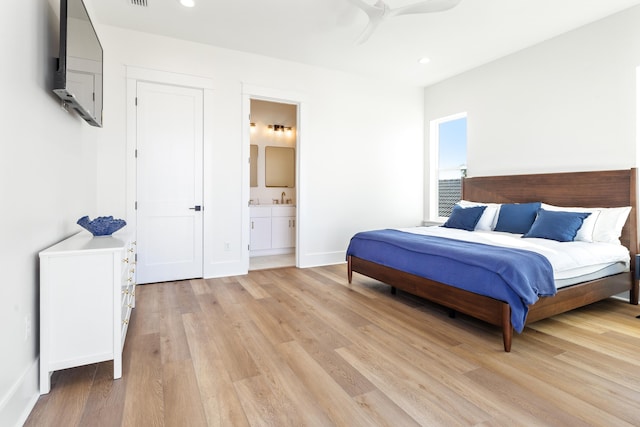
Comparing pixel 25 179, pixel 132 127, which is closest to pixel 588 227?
pixel 25 179

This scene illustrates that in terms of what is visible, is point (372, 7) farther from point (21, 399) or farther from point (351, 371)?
point (21, 399)

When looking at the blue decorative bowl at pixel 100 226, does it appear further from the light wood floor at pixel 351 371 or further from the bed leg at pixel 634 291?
the bed leg at pixel 634 291

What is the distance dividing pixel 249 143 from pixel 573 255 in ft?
12.1

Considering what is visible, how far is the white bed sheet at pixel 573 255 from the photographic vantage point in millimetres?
2561

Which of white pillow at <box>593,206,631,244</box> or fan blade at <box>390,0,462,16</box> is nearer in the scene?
fan blade at <box>390,0,462,16</box>

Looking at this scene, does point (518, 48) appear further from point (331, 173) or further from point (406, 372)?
point (406, 372)

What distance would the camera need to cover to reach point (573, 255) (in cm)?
266

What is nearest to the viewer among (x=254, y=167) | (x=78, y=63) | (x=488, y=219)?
(x=78, y=63)

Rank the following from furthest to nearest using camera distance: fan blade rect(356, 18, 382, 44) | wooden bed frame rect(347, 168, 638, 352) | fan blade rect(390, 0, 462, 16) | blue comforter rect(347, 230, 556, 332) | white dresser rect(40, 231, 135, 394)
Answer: fan blade rect(356, 18, 382, 44) < fan blade rect(390, 0, 462, 16) < wooden bed frame rect(347, 168, 638, 352) < blue comforter rect(347, 230, 556, 332) < white dresser rect(40, 231, 135, 394)

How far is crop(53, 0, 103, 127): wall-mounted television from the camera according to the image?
194 centimetres

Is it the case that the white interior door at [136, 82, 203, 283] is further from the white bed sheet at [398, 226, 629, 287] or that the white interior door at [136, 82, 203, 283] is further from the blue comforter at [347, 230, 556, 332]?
the white bed sheet at [398, 226, 629, 287]

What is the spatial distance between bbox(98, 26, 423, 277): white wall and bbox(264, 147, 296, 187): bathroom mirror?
1617mm

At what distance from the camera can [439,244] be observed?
2.98 metres

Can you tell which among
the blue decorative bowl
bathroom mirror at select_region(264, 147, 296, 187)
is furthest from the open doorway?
the blue decorative bowl
